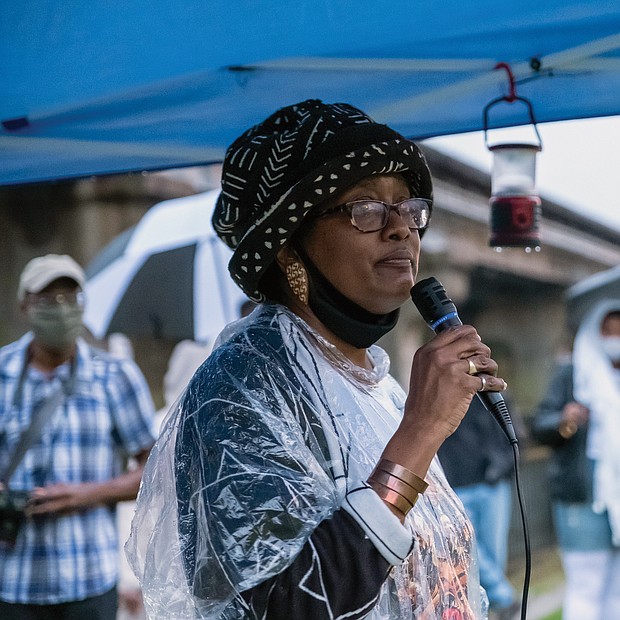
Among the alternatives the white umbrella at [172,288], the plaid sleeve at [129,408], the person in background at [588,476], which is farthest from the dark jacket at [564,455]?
the plaid sleeve at [129,408]

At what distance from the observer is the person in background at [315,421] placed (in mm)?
1720

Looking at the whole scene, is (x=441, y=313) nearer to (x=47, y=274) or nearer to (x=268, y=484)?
(x=268, y=484)

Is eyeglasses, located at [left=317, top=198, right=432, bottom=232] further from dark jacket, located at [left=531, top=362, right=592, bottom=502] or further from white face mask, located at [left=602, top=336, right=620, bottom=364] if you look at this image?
white face mask, located at [left=602, top=336, right=620, bottom=364]

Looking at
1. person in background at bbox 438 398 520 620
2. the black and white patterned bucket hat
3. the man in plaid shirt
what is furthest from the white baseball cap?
the black and white patterned bucket hat

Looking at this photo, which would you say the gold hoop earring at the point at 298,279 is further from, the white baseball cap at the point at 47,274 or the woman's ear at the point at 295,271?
the white baseball cap at the point at 47,274

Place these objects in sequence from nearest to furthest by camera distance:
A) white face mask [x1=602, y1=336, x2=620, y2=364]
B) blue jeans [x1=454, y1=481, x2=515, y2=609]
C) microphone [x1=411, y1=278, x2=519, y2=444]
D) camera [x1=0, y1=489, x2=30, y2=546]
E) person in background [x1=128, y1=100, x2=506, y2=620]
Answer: person in background [x1=128, y1=100, x2=506, y2=620] → microphone [x1=411, y1=278, x2=519, y2=444] → camera [x1=0, y1=489, x2=30, y2=546] → blue jeans [x1=454, y1=481, x2=515, y2=609] → white face mask [x1=602, y1=336, x2=620, y2=364]

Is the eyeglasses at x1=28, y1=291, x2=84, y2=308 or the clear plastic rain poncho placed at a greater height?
the eyeglasses at x1=28, y1=291, x2=84, y2=308

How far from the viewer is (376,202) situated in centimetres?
202

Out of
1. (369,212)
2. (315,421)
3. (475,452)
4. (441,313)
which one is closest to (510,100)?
(369,212)

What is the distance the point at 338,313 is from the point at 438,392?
33 centimetres

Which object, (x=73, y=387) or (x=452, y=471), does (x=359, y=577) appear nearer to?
(x=73, y=387)

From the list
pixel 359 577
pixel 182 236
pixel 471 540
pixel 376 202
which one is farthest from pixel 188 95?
pixel 182 236

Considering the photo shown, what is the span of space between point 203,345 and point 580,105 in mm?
3489

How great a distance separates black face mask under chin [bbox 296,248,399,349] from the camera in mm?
2025
